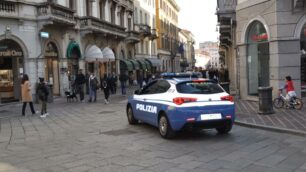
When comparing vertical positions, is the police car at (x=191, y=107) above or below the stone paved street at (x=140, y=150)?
above

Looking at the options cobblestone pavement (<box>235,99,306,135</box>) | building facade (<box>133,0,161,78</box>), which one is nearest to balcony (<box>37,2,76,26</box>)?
cobblestone pavement (<box>235,99,306,135</box>)

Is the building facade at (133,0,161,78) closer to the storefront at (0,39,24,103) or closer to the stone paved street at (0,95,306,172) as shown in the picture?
the storefront at (0,39,24,103)

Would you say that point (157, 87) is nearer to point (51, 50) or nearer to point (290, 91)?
point (290, 91)

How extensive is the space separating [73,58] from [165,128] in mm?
20420

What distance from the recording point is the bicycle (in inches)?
547

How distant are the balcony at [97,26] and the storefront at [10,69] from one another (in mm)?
8140

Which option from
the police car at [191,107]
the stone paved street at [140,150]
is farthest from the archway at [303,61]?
the police car at [191,107]

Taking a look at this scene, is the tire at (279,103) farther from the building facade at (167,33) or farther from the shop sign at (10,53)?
the building facade at (167,33)

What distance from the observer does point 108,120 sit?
44.7 ft

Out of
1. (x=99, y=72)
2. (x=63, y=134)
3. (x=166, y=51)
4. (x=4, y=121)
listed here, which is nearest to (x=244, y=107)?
(x=63, y=134)

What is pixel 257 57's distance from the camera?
59.0 ft

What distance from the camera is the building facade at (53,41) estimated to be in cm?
2228

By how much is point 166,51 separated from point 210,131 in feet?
194

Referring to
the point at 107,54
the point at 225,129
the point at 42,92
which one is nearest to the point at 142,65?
the point at 107,54
